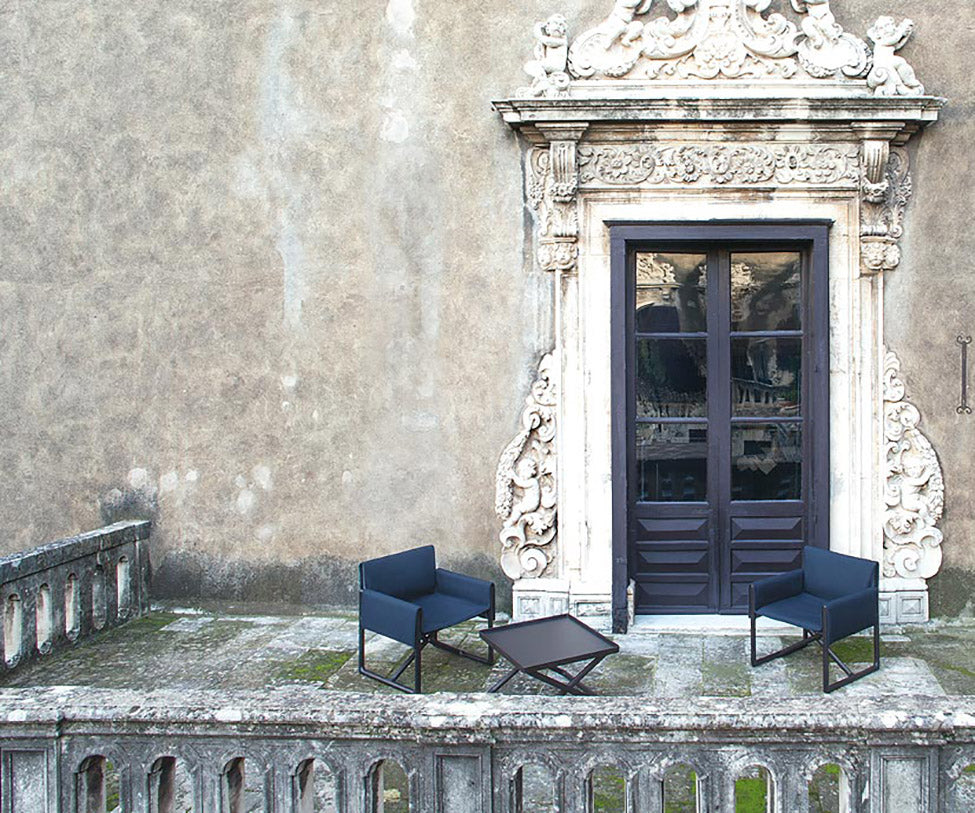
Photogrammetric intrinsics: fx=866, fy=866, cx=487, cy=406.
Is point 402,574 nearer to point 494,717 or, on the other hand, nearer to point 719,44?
point 494,717

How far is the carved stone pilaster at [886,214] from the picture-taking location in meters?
5.87

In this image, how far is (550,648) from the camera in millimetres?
4555

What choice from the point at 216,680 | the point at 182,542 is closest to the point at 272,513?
the point at 182,542

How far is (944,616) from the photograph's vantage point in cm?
605

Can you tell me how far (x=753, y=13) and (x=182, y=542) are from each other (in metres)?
5.60

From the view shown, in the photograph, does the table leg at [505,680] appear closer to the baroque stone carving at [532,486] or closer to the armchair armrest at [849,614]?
the baroque stone carving at [532,486]

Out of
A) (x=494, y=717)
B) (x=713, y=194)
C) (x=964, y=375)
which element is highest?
(x=713, y=194)

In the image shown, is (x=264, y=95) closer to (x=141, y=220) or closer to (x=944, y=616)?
(x=141, y=220)

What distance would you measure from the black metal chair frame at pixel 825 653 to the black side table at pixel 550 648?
1.09m

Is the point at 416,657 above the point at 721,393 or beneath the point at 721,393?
beneath

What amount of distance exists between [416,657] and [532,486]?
67.8 inches

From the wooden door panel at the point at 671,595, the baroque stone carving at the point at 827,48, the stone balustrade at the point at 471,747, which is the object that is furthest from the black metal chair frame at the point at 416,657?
the baroque stone carving at the point at 827,48

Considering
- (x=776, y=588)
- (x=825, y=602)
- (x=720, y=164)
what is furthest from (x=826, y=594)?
(x=720, y=164)

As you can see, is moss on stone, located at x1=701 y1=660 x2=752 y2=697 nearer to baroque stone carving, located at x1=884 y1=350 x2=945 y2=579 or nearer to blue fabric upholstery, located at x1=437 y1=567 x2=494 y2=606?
blue fabric upholstery, located at x1=437 y1=567 x2=494 y2=606
